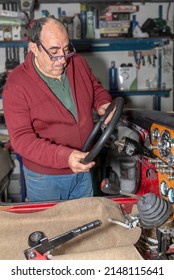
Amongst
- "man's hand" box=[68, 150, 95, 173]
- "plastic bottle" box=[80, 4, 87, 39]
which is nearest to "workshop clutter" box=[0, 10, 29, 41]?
"plastic bottle" box=[80, 4, 87, 39]

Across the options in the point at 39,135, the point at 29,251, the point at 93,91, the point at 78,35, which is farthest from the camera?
the point at 78,35

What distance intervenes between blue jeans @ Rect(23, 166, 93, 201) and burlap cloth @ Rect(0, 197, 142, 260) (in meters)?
0.55

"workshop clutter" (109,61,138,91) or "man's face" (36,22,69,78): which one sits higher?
"man's face" (36,22,69,78)

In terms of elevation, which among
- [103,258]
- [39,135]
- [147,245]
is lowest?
[147,245]

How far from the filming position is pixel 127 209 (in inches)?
46.6

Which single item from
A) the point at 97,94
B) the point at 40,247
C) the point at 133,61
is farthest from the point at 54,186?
the point at 133,61

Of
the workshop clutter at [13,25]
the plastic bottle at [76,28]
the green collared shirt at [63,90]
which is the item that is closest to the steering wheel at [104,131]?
the green collared shirt at [63,90]

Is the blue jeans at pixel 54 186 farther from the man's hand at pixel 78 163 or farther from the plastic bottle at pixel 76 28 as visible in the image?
the plastic bottle at pixel 76 28

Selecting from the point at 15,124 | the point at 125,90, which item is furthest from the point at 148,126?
the point at 125,90

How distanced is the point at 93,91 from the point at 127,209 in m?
0.70

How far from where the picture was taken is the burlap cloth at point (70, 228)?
3.08ft

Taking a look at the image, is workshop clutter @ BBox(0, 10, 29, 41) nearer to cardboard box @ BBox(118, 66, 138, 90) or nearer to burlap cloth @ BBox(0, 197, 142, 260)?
cardboard box @ BBox(118, 66, 138, 90)

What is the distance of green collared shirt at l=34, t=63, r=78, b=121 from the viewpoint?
1487 mm

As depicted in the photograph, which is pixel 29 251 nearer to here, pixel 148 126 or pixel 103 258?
pixel 103 258
